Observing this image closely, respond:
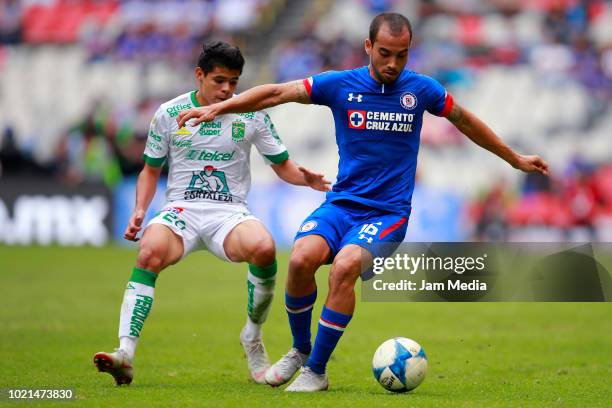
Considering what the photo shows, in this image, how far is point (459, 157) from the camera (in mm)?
26844

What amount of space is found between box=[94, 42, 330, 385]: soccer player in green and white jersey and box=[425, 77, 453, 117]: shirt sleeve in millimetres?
1094

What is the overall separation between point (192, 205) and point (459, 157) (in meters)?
18.9

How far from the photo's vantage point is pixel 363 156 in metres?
7.95

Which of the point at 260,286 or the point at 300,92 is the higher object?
the point at 300,92

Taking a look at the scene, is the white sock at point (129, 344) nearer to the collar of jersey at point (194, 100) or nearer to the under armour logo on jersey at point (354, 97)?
the collar of jersey at point (194, 100)

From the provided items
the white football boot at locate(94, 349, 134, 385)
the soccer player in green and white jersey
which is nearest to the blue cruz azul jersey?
the soccer player in green and white jersey

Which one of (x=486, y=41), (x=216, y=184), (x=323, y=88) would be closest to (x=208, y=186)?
(x=216, y=184)

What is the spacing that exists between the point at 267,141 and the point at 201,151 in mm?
574

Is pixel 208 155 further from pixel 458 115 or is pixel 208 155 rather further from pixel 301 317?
pixel 458 115

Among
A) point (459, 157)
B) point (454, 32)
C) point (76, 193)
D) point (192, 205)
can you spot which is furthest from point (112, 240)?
point (192, 205)

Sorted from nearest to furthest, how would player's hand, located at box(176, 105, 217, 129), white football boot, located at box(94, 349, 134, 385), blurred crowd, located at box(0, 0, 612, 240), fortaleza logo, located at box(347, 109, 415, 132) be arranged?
player's hand, located at box(176, 105, 217, 129) → white football boot, located at box(94, 349, 134, 385) → fortaleza logo, located at box(347, 109, 415, 132) → blurred crowd, located at box(0, 0, 612, 240)

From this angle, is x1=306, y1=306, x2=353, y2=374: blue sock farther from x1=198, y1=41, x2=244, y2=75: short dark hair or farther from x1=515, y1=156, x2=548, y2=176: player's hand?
x1=198, y1=41, x2=244, y2=75: short dark hair

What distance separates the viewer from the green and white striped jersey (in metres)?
8.53

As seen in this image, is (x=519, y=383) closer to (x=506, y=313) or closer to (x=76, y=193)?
(x=506, y=313)
